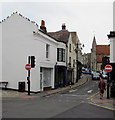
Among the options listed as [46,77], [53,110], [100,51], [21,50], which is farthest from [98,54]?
[53,110]

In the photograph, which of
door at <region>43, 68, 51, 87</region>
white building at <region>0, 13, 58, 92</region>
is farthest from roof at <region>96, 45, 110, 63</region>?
white building at <region>0, 13, 58, 92</region>

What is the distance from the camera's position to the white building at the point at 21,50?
2119cm

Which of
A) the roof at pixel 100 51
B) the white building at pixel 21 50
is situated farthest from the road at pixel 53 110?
the roof at pixel 100 51

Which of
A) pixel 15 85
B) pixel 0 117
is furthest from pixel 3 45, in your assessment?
pixel 0 117

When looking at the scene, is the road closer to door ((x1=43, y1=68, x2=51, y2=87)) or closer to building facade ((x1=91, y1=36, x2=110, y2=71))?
door ((x1=43, y1=68, x2=51, y2=87))

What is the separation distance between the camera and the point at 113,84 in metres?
17.9

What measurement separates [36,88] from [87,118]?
12.6 metres

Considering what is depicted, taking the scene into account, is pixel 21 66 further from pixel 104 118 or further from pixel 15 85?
pixel 104 118

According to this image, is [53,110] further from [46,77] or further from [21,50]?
[46,77]

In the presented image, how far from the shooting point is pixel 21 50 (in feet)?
70.9

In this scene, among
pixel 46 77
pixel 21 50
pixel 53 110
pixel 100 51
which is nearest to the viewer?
pixel 53 110

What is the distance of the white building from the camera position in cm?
2119

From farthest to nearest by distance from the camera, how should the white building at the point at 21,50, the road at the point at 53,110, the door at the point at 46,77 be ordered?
the door at the point at 46,77 → the white building at the point at 21,50 → the road at the point at 53,110

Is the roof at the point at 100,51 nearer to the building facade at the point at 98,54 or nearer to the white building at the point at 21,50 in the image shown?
the building facade at the point at 98,54
